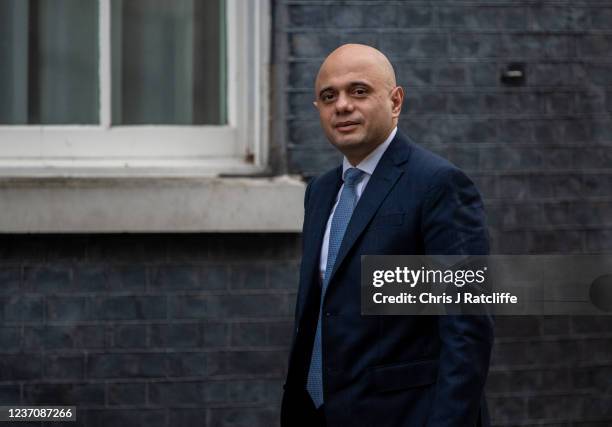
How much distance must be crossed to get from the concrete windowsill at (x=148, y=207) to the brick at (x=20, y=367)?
61 centimetres

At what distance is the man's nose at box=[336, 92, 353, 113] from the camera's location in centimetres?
284

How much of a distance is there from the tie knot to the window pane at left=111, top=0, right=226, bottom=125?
211 cm

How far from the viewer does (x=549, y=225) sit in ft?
16.2

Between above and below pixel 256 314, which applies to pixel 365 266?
above

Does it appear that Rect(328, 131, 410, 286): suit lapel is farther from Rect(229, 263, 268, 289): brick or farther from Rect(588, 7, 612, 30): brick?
Rect(588, 7, 612, 30): brick

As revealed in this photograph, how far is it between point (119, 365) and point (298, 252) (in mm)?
1002

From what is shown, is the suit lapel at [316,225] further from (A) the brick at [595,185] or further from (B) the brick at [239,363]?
(A) the brick at [595,185]

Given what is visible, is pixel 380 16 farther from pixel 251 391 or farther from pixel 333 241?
pixel 333 241

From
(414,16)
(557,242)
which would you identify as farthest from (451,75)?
(557,242)

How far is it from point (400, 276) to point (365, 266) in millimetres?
118

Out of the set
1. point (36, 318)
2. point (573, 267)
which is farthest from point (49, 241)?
point (573, 267)

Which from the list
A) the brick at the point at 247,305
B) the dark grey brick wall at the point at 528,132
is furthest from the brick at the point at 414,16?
the brick at the point at 247,305

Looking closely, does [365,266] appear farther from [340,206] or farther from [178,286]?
[178,286]

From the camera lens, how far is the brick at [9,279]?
4.68 meters
